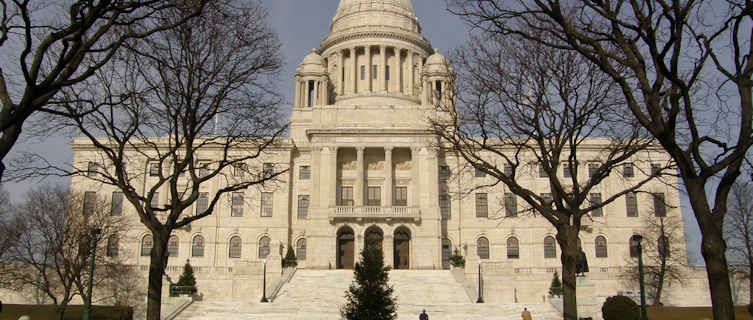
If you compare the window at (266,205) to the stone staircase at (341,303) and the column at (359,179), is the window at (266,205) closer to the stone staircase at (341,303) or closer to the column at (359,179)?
the column at (359,179)

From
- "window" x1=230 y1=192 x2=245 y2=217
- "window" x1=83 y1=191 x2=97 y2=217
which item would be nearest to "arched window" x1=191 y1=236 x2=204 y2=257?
"window" x1=230 y1=192 x2=245 y2=217

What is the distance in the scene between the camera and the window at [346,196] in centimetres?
5714

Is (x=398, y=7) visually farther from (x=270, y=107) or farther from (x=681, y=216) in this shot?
(x=270, y=107)

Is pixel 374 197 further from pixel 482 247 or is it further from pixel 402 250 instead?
pixel 482 247

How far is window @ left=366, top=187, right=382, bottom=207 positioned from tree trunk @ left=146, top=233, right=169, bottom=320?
1448 inches

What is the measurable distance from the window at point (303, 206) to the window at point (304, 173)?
1.67 meters

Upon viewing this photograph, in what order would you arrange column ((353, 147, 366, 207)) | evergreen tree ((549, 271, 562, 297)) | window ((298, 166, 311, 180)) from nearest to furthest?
evergreen tree ((549, 271, 562, 297)), column ((353, 147, 366, 207)), window ((298, 166, 311, 180))

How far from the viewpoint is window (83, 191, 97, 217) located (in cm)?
4831

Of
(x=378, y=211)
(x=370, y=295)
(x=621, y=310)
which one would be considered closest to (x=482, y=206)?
(x=378, y=211)

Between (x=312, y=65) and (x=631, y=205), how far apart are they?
31.7 metres

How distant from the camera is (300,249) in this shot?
58719mm

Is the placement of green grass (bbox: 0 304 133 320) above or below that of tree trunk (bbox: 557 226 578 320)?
below

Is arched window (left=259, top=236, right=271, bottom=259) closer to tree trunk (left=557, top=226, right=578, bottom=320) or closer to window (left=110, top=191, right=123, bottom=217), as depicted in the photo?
window (left=110, top=191, right=123, bottom=217)

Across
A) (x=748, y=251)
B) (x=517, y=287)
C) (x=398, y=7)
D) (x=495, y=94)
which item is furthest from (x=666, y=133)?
(x=398, y=7)
